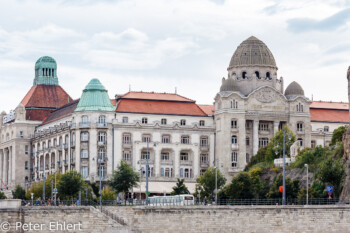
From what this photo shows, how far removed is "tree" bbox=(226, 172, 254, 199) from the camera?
13638 cm

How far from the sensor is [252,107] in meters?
182

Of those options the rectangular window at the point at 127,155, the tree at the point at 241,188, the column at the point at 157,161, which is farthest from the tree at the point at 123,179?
the column at the point at 157,161

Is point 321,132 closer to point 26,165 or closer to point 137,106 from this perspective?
point 137,106

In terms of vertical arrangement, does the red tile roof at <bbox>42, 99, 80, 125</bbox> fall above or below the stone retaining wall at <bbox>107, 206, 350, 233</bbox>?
above

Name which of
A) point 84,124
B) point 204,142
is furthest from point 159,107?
point 84,124

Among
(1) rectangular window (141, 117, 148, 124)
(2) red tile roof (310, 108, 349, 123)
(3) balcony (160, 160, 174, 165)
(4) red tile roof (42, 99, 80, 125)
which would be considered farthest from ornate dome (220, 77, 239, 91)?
(4) red tile roof (42, 99, 80, 125)

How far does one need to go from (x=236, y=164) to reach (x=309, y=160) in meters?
36.7

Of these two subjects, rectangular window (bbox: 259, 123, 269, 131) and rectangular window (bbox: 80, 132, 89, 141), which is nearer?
rectangular window (bbox: 80, 132, 89, 141)

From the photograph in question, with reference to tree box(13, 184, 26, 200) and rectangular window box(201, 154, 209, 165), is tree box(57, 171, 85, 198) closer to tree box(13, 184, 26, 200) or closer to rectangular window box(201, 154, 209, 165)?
tree box(13, 184, 26, 200)

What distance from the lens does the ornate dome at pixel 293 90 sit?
607 feet

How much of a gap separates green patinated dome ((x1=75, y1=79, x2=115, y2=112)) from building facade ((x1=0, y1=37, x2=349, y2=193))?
17 cm

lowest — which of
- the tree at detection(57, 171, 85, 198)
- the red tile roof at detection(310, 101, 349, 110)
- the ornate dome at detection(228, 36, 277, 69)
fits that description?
the tree at detection(57, 171, 85, 198)

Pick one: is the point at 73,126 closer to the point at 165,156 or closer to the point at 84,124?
the point at 84,124

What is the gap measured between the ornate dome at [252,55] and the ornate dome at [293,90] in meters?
4.51
